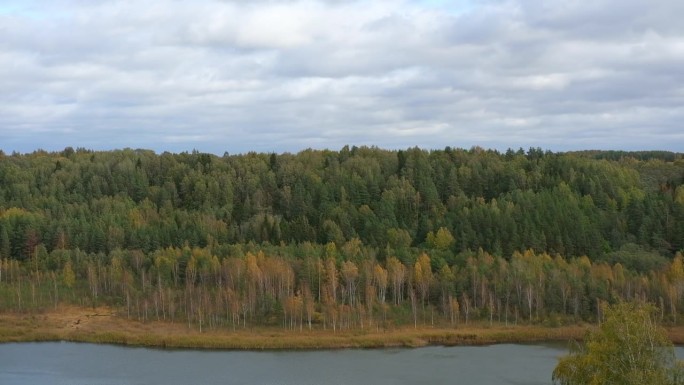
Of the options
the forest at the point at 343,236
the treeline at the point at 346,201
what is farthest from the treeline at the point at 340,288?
the treeline at the point at 346,201

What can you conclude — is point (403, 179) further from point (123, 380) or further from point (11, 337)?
point (123, 380)

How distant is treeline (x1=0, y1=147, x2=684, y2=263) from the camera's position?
206 ft

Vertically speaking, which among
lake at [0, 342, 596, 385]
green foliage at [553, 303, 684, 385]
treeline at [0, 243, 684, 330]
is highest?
green foliage at [553, 303, 684, 385]

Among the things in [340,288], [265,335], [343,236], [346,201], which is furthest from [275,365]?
[346,201]

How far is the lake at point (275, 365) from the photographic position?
3472cm

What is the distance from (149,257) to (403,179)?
2756 centimetres

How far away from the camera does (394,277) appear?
171 ft

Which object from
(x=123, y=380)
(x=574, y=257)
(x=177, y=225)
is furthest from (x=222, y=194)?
(x=123, y=380)

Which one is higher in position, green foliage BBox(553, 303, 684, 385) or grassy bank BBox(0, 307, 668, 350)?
green foliage BBox(553, 303, 684, 385)

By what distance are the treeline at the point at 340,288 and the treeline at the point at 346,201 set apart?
5.43 m

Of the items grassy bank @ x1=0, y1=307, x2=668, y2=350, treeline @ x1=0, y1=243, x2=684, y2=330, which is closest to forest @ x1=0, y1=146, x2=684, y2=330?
treeline @ x1=0, y1=243, x2=684, y2=330

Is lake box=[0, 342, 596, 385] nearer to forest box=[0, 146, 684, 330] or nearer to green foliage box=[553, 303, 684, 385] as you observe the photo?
forest box=[0, 146, 684, 330]

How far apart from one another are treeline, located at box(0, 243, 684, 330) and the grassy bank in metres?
1.43

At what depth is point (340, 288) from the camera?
52.8 m
